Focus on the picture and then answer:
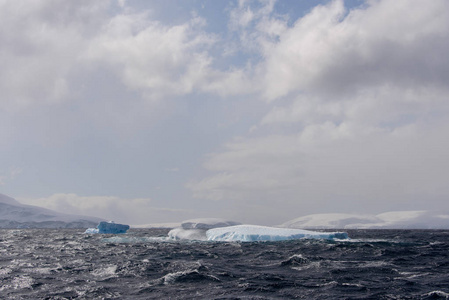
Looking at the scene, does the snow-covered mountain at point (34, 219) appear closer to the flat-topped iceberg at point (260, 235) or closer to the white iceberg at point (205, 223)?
the white iceberg at point (205, 223)

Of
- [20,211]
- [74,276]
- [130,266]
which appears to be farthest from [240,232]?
[20,211]

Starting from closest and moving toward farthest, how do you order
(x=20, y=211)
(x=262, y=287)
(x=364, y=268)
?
(x=262, y=287)
(x=364, y=268)
(x=20, y=211)

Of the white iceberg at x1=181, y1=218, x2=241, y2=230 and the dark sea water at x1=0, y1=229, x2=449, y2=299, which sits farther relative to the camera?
the white iceberg at x1=181, y1=218, x2=241, y2=230

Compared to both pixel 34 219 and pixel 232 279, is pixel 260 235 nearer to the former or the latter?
pixel 232 279

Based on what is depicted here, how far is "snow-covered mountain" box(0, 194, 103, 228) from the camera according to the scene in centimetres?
16700

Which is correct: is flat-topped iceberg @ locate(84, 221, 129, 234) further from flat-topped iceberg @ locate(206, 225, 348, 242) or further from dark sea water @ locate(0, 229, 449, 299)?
dark sea water @ locate(0, 229, 449, 299)

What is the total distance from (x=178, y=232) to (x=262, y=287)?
39.6m

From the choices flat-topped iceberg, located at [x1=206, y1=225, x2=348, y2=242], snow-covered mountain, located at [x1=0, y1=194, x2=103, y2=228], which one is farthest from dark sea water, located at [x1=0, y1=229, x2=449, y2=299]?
snow-covered mountain, located at [x1=0, y1=194, x2=103, y2=228]

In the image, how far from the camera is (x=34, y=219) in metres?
172

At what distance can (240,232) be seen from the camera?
143ft

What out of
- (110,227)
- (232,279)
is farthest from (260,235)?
(110,227)

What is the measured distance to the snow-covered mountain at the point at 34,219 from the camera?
167m

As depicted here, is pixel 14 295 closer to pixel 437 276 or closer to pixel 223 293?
pixel 223 293

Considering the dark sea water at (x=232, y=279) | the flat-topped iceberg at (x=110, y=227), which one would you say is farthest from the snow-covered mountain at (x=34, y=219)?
the dark sea water at (x=232, y=279)
